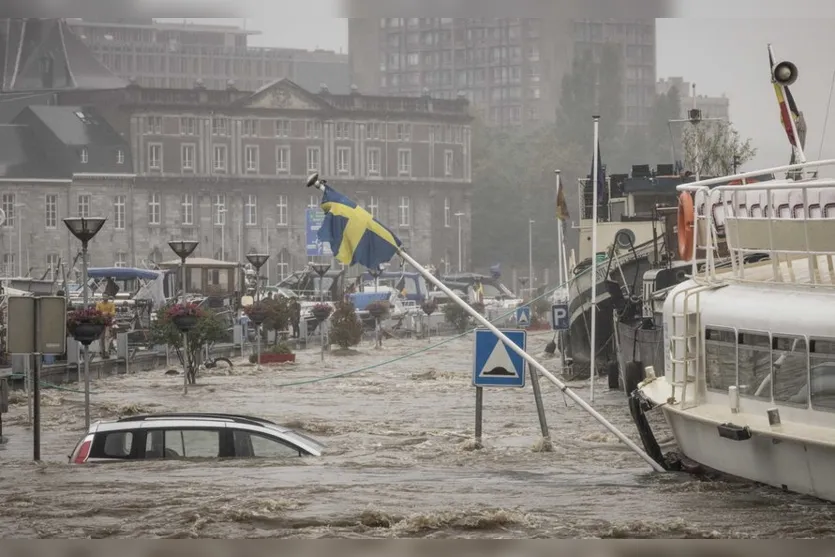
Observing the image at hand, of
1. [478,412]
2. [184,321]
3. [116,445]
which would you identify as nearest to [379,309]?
[184,321]

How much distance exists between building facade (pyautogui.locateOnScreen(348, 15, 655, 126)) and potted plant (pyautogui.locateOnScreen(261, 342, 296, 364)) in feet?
310

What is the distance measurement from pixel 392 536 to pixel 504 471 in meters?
5.47

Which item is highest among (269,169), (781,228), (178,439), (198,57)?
(198,57)

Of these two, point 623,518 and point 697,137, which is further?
point 697,137

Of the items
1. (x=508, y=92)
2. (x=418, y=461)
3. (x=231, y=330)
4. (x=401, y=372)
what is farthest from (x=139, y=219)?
(x=418, y=461)

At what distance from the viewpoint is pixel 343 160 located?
13938cm

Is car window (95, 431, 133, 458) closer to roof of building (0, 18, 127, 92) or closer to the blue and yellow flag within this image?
the blue and yellow flag

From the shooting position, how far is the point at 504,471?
21422 mm

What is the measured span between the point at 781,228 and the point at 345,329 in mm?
45319

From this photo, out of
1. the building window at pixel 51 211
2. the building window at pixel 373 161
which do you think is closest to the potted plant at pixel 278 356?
the building window at pixel 51 211

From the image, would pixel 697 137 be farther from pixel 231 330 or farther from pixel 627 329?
pixel 231 330

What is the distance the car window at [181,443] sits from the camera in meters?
17.9

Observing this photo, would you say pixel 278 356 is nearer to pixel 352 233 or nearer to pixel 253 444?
pixel 352 233

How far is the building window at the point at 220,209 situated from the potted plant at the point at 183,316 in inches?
3763
